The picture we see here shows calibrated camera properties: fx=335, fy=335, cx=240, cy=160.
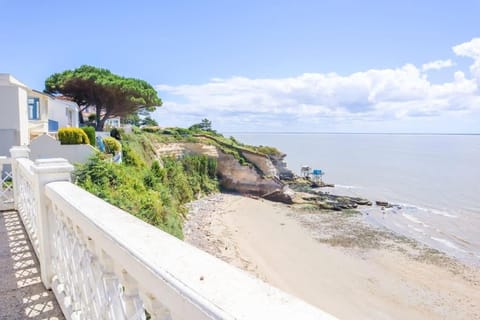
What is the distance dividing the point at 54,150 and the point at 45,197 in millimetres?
10894

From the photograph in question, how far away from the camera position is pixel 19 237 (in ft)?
14.9

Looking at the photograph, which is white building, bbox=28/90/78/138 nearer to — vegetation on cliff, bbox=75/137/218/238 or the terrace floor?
vegetation on cliff, bbox=75/137/218/238

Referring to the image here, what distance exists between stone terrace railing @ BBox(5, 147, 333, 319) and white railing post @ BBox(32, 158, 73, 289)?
0.04 meters

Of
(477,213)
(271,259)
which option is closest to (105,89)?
(271,259)

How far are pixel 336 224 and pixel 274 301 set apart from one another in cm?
2518

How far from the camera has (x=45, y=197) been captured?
2908mm

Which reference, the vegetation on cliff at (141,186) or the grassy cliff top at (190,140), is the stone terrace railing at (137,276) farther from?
the grassy cliff top at (190,140)

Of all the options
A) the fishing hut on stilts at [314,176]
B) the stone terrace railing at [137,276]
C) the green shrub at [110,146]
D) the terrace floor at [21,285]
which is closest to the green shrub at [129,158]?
the green shrub at [110,146]

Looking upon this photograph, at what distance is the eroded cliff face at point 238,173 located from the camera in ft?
107

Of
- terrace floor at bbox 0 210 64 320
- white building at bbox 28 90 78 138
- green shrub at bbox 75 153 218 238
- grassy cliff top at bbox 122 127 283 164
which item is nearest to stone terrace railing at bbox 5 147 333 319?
terrace floor at bbox 0 210 64 320

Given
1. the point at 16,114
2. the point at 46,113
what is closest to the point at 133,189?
the point at 16,114

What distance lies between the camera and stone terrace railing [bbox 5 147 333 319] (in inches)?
32.8

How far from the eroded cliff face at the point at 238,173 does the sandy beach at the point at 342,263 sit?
6898 mm

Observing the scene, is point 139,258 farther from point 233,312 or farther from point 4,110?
point 4,110
